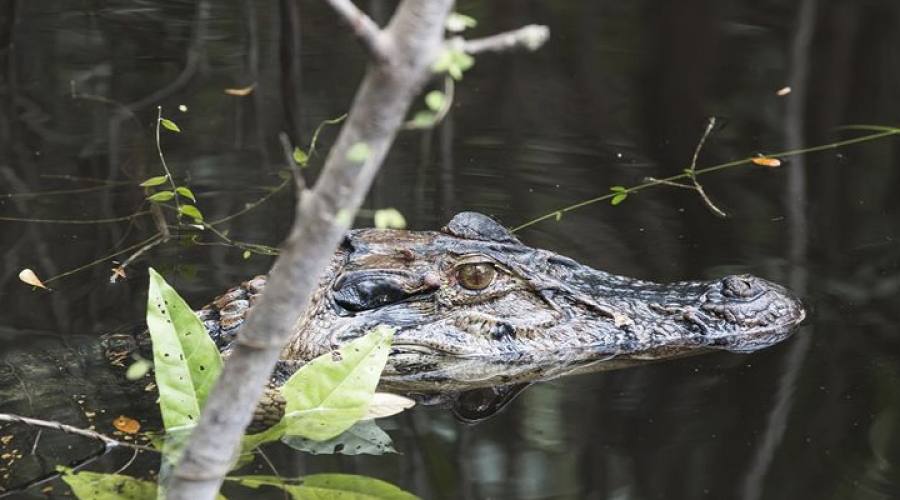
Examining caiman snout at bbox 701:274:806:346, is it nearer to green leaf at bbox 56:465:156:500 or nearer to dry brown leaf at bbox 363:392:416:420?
dry brown leaf at bbox 363:392:416:420

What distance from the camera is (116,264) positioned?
16.3 feet

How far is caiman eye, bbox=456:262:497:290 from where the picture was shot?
13.7 feet

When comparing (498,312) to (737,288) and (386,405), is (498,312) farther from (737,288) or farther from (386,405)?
(737,288)

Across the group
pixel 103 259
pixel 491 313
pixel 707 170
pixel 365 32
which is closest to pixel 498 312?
pixel 491 313

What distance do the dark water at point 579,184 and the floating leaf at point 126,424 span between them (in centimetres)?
8

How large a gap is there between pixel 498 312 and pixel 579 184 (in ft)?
5.84

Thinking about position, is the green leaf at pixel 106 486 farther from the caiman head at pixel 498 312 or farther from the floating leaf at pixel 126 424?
the caiman head at pixel 498 312

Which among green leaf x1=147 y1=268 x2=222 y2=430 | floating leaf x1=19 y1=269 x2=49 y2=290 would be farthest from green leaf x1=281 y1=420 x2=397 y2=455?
floating leaf x1=19 y1=269 x2=49 y2=290

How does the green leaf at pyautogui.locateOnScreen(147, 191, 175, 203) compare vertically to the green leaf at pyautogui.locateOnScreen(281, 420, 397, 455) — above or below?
above

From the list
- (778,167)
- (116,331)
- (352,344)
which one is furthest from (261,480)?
(778,167)

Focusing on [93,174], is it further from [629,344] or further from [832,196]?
[832,196]

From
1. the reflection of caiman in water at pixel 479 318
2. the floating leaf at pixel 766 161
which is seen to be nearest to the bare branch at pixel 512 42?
the reflection of caiman in water at pixel 479 318

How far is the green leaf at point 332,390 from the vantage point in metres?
3.28

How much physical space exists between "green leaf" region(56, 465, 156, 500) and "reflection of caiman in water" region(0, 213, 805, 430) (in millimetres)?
644
